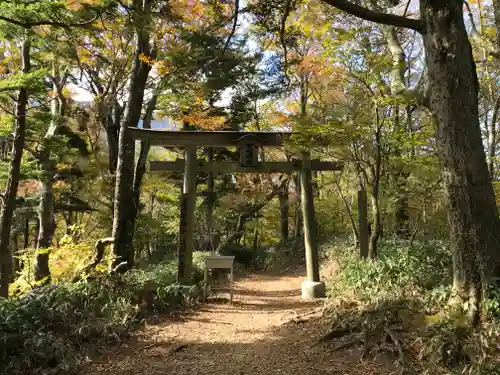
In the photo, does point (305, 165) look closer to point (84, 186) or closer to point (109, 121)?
point (109, 121)

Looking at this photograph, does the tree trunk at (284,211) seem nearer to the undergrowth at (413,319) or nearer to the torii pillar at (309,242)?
A: the torii pillar at (309,242)

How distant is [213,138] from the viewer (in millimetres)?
7582

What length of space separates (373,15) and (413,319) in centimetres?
329

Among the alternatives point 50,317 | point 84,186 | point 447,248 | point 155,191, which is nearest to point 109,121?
point 84,186

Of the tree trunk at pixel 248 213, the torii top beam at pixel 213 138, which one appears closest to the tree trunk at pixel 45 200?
the torii top beam at pixel 213 138

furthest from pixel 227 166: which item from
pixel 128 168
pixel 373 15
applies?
pixel 373 15

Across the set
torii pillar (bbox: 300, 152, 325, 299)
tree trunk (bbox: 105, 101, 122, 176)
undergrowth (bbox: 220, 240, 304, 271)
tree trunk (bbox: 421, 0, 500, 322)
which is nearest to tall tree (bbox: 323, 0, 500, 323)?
tree trunk (bbox: 421, 0, 500, 322)

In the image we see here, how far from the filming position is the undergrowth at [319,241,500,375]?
10.6 feet

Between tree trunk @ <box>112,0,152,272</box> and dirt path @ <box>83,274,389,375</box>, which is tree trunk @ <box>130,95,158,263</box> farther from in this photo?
dirt path @ <box>83,274,389,375</box>

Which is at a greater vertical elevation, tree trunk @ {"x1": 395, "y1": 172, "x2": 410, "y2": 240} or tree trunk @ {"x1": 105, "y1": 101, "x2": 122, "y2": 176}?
tree trunk @ {"x1": 105, "y1": 101, "x2": 122, "y2": 176}

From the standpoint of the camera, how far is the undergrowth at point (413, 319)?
3217 millimetres

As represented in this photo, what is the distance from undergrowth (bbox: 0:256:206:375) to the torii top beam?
281cm

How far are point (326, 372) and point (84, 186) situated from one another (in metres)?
12.0

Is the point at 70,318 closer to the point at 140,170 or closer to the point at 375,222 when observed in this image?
the point at 140,170
